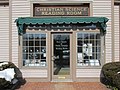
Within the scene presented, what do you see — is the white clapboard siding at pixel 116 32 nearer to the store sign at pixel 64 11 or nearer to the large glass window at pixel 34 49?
the store sign at pixel 64 11

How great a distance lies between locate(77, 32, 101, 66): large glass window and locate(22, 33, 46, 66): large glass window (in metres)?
1.74

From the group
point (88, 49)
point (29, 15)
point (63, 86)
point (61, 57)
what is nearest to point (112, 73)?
point (63, 86)

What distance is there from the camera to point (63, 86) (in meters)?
12.4

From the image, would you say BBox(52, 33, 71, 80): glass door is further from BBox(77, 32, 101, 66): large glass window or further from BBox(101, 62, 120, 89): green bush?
BBox(101, 62, 120, 89): green bush

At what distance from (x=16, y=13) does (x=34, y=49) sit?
76.9 inches

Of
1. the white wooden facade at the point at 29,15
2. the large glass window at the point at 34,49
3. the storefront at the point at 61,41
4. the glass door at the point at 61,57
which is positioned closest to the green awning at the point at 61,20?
the storefront at the point at 61,41

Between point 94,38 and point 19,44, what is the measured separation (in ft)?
11.9

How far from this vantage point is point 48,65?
44.2 ft

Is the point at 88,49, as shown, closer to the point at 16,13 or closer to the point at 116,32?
the point at 116,32

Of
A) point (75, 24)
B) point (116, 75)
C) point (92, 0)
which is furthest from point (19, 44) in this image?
point (116, 75)

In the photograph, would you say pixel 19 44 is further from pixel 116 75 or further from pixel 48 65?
pixel 116 75

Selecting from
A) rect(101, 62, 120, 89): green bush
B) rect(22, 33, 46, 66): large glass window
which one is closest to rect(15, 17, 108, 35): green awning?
rect(22, 33, 46, 66): large glass window

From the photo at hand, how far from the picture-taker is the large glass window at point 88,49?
44.4 ft

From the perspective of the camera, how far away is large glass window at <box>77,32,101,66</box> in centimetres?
1354
